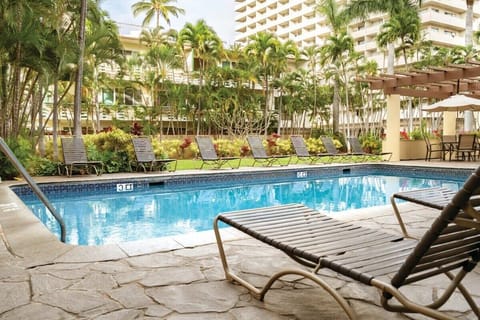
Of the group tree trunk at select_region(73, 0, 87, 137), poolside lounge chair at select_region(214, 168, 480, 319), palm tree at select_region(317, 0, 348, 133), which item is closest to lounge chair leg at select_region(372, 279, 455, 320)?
poolside lounge chair at select_region(214, 168, 480, 319)

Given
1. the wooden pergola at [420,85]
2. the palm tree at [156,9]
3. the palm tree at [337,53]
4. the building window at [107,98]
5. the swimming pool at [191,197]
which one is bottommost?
the swimming pool at [191,197]

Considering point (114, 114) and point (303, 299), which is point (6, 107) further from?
point (114, 114)

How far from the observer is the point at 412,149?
1609 centimetres

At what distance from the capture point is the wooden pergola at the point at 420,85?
40.7 feet

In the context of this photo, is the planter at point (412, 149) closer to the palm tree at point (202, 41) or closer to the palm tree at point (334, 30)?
the palm tree at point (334, 30)

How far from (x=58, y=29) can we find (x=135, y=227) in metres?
7.66

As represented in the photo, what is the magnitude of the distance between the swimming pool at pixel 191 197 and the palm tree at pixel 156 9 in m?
20.7

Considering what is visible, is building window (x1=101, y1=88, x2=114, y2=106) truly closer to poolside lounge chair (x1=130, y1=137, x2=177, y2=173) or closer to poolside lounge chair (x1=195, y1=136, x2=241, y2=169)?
poolside lounge chair (x1=195, y1=136, x2=241, y2=169)

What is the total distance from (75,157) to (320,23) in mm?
49037

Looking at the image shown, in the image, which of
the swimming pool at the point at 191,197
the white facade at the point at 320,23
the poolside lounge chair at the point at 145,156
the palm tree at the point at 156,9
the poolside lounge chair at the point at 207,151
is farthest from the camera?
the white facade at the point at 320,23

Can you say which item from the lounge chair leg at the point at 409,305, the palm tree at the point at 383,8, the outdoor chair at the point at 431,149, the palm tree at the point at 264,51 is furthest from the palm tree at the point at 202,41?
the lounge chair leg at the point at 409,305

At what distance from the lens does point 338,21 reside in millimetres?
22766

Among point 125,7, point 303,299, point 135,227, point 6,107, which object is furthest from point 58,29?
point 125,7

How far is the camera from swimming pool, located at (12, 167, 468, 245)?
6184 millimetres
